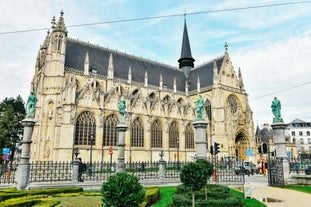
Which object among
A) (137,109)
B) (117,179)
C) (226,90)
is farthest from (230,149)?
(117,179)

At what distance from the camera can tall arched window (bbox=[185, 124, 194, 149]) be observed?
4016 centimetres

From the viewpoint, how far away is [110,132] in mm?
31578

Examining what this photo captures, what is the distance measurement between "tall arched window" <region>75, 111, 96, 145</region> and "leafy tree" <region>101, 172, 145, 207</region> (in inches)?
961

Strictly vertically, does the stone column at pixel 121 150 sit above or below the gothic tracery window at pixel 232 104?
below

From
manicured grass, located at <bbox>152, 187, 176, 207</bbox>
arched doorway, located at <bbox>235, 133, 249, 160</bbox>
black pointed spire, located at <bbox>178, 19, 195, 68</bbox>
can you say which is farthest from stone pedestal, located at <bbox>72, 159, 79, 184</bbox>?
black pointed spire, located at <bbox>178, 19, 195, 68</bbox>

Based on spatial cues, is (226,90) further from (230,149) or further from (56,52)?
(56,52)

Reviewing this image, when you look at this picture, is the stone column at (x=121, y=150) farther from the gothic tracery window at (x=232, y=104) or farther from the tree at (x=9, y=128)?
the gothic tracery window at (x=232, y=104)

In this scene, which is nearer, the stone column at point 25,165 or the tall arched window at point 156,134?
the stone column at point 25,165

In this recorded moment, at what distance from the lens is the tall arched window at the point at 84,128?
94.1ft

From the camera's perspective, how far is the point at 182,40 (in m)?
57.5

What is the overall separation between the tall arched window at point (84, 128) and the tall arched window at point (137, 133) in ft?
19.8

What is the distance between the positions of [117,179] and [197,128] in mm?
8876

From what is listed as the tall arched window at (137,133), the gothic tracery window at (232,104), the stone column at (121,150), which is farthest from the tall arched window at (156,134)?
the stone column at (121,150)

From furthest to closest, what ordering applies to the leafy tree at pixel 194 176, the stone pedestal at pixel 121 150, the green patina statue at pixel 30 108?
the stone pedestal at pixel 121 150, the green patina statue at pixel 30 108, the leafy tree at pixel 194 176
